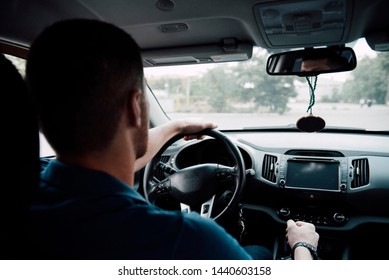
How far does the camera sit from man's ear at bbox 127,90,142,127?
982 mm

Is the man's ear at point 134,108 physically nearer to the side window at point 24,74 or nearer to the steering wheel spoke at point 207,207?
the side window at point 24,74

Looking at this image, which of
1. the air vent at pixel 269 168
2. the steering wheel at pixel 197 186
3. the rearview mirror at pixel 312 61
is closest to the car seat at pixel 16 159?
the steering wheel at pixel 197 186

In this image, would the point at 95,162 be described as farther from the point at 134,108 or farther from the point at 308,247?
the point at 308,247

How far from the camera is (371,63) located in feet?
8.48

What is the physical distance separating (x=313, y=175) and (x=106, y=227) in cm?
211

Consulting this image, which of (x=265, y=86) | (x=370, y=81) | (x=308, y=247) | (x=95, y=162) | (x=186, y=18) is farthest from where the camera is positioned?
(x=265, y=86)

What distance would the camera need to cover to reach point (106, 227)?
2.58 ft

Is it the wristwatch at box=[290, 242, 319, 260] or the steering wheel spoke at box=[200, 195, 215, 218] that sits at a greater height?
the steering wheel spoke at box=[200, 195, 215, 218]

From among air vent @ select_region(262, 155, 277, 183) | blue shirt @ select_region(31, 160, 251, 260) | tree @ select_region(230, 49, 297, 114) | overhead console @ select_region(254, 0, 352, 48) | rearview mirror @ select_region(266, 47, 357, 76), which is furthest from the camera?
tree @ select_region(230, 49, 297, 114)

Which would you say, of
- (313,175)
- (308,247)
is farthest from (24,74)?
(313,175)

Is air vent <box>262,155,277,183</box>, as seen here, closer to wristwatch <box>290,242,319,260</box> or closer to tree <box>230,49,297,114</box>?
tree <box>230,49,297,114</box>

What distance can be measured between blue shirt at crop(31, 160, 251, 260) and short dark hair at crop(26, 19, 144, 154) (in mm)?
124

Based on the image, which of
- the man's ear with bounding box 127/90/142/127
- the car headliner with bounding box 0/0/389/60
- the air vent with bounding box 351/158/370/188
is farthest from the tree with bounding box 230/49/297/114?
the man's ear with bounding box 127/90/142/127
